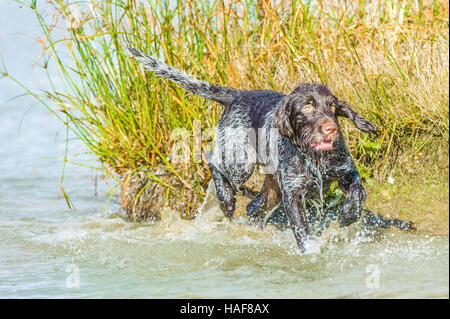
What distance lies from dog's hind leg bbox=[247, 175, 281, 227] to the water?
261 millimetres

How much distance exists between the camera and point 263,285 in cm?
427

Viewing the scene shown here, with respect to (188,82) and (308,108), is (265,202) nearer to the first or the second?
(188,82)

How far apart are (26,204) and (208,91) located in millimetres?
3494

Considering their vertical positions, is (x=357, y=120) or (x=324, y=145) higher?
(x=357, y=120)

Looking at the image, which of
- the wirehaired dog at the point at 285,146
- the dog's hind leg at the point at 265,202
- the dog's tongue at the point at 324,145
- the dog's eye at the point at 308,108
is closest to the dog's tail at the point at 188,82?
the wirehaired dog at the point at 285,146

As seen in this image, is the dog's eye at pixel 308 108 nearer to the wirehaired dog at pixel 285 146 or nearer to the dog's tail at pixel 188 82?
the wirehaired dog at pixel 285 146

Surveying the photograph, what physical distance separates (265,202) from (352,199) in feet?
4.34

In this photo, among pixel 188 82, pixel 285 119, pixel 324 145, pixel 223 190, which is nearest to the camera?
pixel 324 145

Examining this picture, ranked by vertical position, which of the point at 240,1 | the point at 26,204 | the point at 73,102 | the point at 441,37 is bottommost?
the point at 26,204

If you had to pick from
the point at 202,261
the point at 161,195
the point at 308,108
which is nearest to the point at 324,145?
the point at 308,108

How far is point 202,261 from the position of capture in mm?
4973

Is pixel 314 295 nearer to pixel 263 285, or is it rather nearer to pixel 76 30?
pixel 263 285

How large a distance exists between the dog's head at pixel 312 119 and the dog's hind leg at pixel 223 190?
1171mm

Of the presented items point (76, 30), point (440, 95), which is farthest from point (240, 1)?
point (440, 95)
